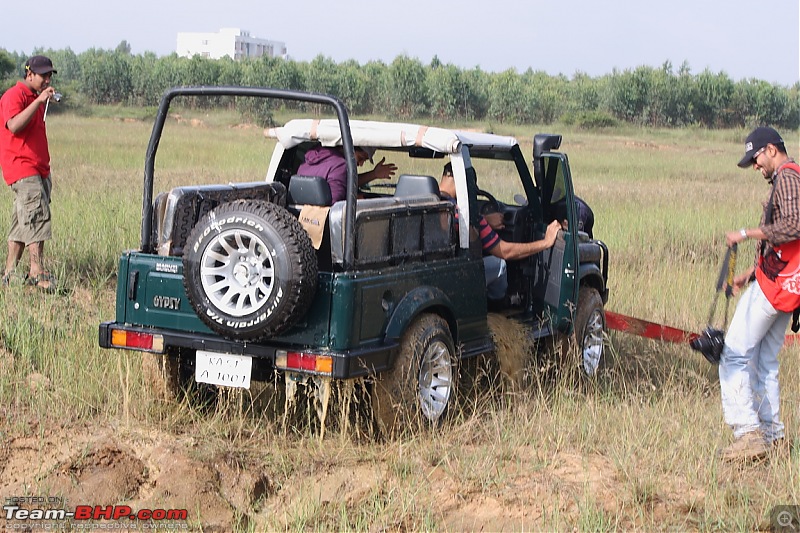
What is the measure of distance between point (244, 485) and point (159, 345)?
105 centimetres

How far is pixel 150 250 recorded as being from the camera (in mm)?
6066

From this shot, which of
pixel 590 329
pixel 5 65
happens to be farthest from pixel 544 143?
pixel 5 65

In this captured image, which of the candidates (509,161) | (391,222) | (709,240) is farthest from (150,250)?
(709,240)

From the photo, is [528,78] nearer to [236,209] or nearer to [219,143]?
[219,143]

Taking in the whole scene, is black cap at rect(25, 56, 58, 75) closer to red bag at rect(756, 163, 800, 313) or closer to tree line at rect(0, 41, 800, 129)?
red bag at rect(756, 163, 800, 313)

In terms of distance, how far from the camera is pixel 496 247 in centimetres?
668

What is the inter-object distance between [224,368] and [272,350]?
347mm

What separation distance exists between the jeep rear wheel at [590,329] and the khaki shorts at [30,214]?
4.19m

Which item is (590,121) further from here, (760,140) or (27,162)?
(760,140)

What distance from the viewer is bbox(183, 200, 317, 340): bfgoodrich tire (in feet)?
17.1

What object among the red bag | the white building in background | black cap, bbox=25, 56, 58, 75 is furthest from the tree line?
the white building in background

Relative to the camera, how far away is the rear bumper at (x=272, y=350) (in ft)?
17.4

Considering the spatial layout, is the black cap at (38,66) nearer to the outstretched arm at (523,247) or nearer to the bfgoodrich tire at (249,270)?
the bfgoodrich tire at (249,270)

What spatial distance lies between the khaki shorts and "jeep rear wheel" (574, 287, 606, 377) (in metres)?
4.19
